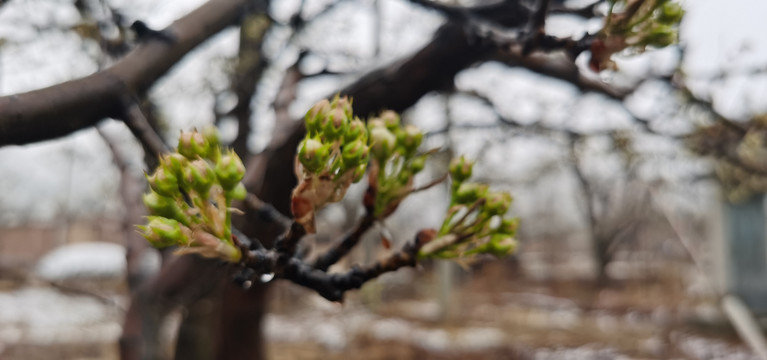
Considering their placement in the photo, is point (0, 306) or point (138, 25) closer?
point (138, 25)

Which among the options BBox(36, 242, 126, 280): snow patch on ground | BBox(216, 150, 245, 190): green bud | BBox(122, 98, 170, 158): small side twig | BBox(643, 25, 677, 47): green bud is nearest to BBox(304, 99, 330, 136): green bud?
BBox(216, 150, 245, 190): green bud

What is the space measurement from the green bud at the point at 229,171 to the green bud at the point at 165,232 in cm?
9

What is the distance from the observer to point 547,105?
9.18m

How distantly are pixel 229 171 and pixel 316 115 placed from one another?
15 centimetres

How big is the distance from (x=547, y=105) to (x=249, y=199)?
27.1ft

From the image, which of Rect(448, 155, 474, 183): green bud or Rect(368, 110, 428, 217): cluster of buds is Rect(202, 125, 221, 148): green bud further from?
Rect(448, 155, 474, 183): green bud

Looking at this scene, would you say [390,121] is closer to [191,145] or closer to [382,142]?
[382,142]

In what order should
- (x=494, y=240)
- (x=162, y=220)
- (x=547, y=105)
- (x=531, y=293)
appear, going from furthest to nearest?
(x=531, y=293) < (x=547, y=105) < (x=494, y=240) < (x=162, y=220)

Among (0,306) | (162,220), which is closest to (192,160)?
(162,220)

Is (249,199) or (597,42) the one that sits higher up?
(597,42)

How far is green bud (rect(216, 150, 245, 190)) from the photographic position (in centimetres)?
88

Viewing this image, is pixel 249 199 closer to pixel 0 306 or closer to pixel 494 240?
pixel 494 240

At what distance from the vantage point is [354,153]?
0.88 meters

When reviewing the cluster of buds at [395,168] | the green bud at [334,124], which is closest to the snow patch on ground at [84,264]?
the cluster of buds at [395,168]
